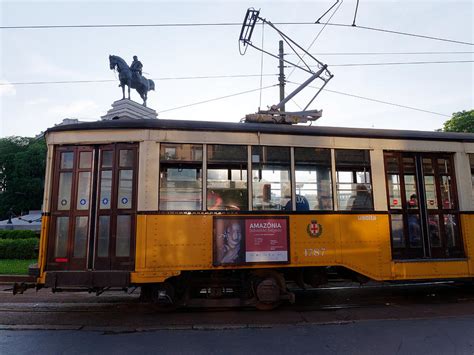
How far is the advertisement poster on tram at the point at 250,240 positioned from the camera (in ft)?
19.8

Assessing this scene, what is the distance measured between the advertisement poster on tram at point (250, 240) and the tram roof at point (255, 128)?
1.60 meters

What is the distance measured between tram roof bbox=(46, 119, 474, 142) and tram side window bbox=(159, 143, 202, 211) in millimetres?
374

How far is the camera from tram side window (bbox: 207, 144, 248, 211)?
243 inches

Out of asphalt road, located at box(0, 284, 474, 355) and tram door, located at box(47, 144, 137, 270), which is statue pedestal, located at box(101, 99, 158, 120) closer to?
asphalt road, located at box(0, 284, 474, 355)

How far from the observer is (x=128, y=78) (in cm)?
2436

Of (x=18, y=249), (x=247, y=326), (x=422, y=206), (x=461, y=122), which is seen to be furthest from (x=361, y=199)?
(x=461, y=122)

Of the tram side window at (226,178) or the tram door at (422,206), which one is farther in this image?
the tram door at (422,206)

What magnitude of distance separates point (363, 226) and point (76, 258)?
5040mm

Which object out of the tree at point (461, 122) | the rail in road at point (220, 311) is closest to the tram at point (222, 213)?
the rail in road at point (220, 311)

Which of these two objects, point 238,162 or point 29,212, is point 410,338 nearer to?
point 238,162

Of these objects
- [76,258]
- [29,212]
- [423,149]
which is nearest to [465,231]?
[423,149]

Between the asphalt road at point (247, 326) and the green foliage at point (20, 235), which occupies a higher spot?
the green foliage at point (20, 235)

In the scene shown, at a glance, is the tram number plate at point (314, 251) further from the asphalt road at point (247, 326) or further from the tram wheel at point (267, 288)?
the asphalt road at point (247, 326)

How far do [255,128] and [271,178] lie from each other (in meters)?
0.95
